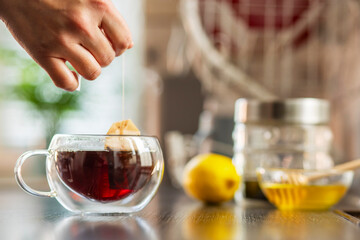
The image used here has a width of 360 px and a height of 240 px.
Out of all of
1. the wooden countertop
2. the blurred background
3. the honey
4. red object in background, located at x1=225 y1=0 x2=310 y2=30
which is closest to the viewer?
the wooden countertop

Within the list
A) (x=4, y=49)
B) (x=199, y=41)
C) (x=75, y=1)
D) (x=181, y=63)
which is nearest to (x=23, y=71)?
(x=4, y=49)

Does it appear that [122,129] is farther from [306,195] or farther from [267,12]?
[267,12]

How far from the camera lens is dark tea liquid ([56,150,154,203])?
66 centimetres

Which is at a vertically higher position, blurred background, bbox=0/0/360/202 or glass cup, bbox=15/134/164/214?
blurred background, bbox=0/0/360/202

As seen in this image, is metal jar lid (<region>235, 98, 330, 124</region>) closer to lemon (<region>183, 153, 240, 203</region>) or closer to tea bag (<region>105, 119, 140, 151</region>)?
lemon (<region>183, 153, 240, 203</region>)

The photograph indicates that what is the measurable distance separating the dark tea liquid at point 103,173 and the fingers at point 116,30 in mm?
134

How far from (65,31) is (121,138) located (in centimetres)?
16

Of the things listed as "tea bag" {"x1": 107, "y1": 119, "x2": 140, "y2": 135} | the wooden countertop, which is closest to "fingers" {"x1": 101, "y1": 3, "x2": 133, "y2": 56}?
"tea bag" {"x1": 107, "y1": 119, "x2": 140, "y2": 135}

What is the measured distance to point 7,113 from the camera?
4305 millimetres

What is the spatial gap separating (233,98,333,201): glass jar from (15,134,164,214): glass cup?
35 cm

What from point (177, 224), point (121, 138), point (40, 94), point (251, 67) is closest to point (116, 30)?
point (121, 138)

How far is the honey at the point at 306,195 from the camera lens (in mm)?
848

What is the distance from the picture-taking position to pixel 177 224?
2.12ft

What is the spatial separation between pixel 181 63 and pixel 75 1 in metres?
2.74
